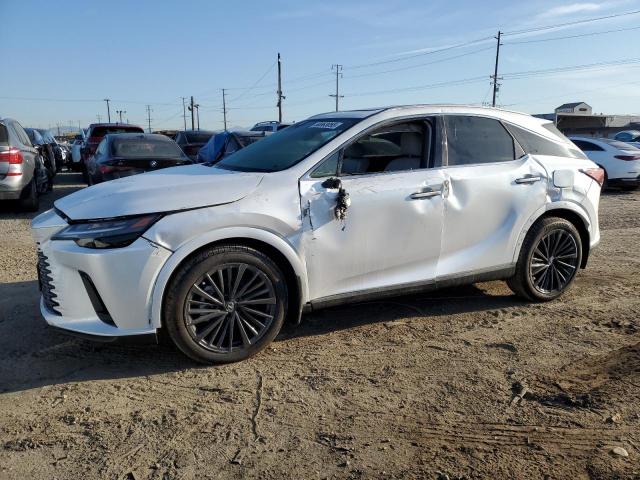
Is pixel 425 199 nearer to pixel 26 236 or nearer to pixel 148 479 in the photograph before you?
pixel 148 479

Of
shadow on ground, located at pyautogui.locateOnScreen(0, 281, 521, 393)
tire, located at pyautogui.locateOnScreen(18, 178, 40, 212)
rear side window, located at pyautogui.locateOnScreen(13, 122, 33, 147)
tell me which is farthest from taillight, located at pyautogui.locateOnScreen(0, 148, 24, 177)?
shadow on ground, located at pyautogui.locateOnScreen(0, 281, 521, 393)

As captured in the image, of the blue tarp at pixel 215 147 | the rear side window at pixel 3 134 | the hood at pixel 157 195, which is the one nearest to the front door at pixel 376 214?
the hood at pixel 157 195

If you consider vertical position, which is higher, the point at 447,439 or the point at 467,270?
the point at 467,270

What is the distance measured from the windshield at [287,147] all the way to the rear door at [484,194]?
945 mm

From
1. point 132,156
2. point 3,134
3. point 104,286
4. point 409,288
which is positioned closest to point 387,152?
point 409,288

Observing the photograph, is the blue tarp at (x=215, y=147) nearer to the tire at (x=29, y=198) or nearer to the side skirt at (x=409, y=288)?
the tire at (x=29, y=198)

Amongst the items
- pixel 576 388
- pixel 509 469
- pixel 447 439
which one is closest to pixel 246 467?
pixel 447 439

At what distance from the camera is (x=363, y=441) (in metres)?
2.81

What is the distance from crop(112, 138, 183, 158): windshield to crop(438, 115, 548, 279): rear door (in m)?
6.42

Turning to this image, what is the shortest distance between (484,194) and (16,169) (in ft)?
25.5

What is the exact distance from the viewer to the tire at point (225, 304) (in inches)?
137

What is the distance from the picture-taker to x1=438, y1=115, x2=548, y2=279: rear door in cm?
435

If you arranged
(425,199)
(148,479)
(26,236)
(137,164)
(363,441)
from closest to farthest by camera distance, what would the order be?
(148,479) → (363,441) → (425,199) → (26,236) → (137,164)

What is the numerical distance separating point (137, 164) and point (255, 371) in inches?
259
